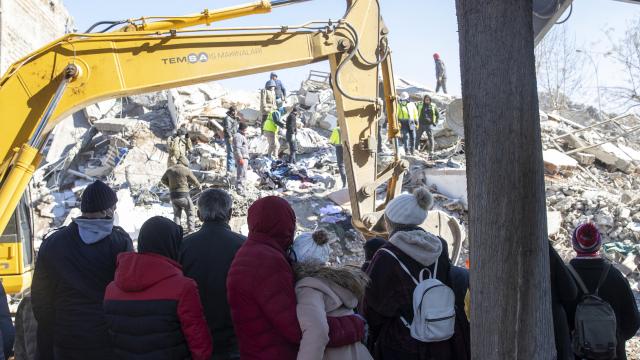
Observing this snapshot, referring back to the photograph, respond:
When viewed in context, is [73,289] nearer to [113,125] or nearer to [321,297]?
[321,297]

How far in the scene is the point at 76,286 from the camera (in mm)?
3418

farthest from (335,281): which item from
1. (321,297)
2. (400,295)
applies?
(400,295)

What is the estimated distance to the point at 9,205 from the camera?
14.5 ft

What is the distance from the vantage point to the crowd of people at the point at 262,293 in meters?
2.85

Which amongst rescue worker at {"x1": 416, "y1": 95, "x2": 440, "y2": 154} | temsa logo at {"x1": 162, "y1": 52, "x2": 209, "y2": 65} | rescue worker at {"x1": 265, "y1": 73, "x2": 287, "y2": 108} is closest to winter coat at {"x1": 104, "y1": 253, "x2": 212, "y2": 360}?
temsa logo at {"x1": 162, "y1": 52, "x2": 209, "y2": 65}

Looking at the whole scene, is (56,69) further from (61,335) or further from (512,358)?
(512,358)

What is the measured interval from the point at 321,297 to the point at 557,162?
12601 millimetres

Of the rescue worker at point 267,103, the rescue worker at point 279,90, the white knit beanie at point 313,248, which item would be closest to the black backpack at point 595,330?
the white knit beanie at point 313,248

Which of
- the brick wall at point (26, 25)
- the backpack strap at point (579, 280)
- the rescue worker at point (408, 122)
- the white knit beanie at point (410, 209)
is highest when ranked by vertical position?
the brick wall at point (26, 25)

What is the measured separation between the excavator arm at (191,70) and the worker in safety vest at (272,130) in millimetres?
7549

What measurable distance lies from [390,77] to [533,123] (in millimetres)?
5220

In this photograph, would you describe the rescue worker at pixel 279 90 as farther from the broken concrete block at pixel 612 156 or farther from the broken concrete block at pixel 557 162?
the broken concrete block at pixel 612 156

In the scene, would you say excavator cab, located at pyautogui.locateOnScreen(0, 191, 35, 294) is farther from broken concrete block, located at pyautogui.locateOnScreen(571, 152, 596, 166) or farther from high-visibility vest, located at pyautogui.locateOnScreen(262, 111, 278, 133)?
broken concrete block, located at pyautogui.locateOnScreen(571, 152, 596, 166)

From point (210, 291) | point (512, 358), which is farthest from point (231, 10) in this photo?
point (512, 358)
